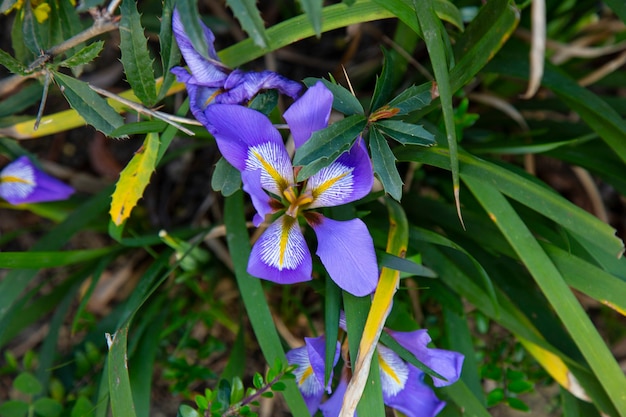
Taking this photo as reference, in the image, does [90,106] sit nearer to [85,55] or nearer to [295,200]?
[85,55]

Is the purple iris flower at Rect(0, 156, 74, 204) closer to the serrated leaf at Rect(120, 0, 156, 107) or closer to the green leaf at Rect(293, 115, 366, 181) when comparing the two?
the serrated leaf at Rect(120, 0, 156, 107)

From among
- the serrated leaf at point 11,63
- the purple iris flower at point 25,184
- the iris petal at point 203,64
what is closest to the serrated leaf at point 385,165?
the iris petal at point 203,64

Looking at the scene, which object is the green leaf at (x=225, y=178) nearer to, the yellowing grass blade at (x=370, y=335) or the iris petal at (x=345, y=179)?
the iris petal at (x=345, y=179)

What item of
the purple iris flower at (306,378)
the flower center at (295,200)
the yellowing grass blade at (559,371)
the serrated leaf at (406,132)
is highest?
the serrated leaf at (406,132)

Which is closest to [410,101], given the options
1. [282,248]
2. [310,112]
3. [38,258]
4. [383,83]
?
[383,83]

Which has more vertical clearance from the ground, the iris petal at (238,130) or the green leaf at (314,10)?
the green leaf at (314,10)

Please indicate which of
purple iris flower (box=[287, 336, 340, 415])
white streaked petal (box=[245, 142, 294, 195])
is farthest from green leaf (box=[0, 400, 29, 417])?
white streaked petal (box=[245, 142, 294, 195])
